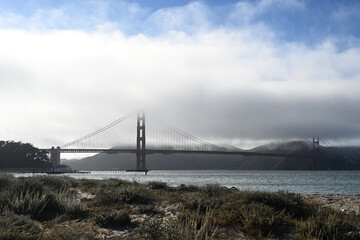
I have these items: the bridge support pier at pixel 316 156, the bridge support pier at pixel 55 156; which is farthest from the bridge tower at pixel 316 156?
the bridge support pier at pixel 55 156

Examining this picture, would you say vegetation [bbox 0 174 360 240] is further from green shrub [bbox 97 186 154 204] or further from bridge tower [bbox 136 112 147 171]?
bridge tower [bbox 136 112 147 171]

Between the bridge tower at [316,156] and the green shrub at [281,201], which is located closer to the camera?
the green shrub at [281,201]

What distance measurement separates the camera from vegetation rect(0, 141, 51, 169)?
11636 cm

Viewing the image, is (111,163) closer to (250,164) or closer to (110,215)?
(250,164)

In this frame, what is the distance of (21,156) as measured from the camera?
11944 cm

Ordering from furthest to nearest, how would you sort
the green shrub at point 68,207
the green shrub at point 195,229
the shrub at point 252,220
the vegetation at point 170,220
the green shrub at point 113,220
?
the green shrub at point 68,207, the green shrub at point 113,220, the shrub at point 252,220, the vegetation at point 170,220, the green shrub at point 195,229

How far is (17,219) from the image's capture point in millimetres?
8539

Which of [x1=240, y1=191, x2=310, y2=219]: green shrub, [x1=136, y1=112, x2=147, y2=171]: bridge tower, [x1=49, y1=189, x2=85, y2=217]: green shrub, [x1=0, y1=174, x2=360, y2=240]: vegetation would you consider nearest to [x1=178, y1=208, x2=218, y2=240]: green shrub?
[x1=0, y1=174, x2=360, y2=240]: vegetation

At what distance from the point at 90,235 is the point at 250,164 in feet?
535

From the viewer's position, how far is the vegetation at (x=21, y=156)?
116 m

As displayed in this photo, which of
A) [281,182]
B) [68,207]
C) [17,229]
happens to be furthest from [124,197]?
[281,182]

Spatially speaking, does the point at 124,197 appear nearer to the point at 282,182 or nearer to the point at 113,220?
the point at 113,220

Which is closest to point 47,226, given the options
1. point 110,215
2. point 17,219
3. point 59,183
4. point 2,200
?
point 17,219

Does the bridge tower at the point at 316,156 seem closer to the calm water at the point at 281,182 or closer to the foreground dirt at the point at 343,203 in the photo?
the calm water at the point at 281,182
